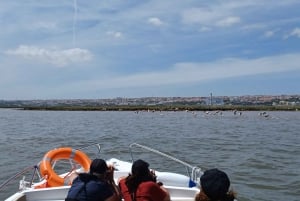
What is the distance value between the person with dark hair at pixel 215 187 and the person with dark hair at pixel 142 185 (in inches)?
72.7

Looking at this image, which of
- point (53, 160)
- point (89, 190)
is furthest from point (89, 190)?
point (53, 160)

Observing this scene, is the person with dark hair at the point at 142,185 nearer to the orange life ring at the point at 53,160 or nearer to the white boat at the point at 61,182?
the white boat at the point at 61,182

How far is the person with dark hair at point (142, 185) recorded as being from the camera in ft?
17.3

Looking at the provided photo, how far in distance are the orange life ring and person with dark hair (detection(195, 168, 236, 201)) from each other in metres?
4.50

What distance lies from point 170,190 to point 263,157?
12327 mm

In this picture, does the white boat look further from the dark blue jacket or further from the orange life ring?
the dark blue jacket

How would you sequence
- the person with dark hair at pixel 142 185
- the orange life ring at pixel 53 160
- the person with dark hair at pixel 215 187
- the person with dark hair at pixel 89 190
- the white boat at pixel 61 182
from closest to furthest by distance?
the person with dark hair at pixel 215 187 < the person with dark hair at pixel 89 190 < the person with dark hair at pixel 142 185 < the white boat at pixel 61 182 < the orange life ring at pixel 53 160

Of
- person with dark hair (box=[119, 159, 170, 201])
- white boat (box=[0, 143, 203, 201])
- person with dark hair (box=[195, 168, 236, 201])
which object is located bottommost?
white boat (box=[0, 143, 203, 201])

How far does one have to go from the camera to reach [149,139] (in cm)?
2634

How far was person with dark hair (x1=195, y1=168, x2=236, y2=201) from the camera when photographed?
3414 mm

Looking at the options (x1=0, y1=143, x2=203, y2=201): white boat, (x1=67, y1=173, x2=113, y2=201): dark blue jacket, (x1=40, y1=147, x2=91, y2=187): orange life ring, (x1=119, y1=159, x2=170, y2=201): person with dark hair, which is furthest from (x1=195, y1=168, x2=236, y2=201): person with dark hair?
(x1=40, y1=147, x2=91, y2=187): orange life ring

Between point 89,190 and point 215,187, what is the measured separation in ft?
4.99

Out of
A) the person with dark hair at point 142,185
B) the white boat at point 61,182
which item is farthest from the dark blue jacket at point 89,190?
the white boat at point 61,182

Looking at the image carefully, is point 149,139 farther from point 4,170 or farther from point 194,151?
point 4,170
